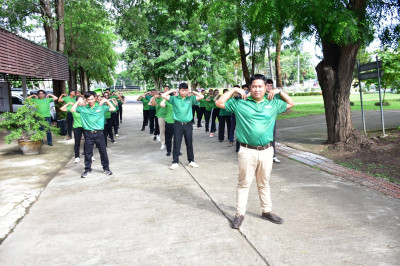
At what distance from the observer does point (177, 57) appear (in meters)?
33.5

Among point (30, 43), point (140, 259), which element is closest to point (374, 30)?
point (140, 259)

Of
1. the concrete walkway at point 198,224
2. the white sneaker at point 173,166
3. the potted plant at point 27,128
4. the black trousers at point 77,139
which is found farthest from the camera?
the potted plant at point 27,128

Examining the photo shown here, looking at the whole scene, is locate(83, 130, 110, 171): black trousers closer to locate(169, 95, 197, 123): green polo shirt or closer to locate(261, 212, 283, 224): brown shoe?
locate(169, 95, 197, 123): green polo shirt

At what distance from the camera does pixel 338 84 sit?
28.7ft

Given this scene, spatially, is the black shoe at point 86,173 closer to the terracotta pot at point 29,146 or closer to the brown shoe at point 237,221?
the terracotta pot at point 29,146

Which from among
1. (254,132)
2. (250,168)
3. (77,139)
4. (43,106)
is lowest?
(250,168)

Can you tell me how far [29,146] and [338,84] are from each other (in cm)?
869

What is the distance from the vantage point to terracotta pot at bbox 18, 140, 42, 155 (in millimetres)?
9586

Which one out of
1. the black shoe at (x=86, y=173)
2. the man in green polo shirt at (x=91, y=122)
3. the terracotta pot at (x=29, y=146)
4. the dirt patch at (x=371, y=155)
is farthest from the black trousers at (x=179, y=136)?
the terracotta pot at (x=29, y=146)

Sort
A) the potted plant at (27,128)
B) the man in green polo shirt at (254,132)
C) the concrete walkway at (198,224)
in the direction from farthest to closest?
1. the potted plant at (27,128)
2. the man in green polo shirt at (254,132)
3. the concrete walkway at (198,224)

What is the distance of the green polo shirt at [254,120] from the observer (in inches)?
160

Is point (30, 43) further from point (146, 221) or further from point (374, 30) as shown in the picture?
point (374, 30)

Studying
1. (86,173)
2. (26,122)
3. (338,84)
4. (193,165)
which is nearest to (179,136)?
(193,165)

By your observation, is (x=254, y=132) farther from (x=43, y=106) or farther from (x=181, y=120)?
(x=43, y=106)
